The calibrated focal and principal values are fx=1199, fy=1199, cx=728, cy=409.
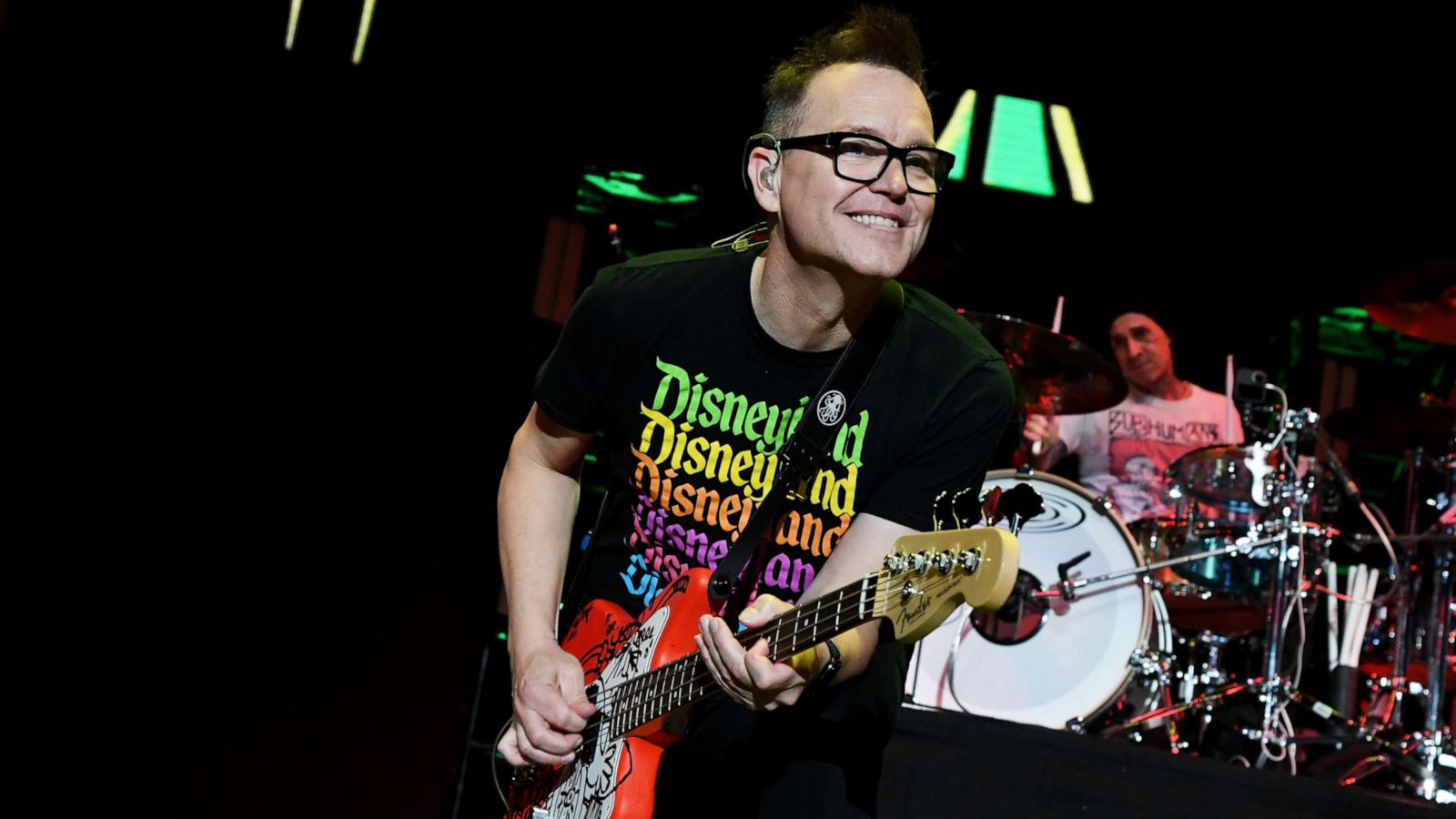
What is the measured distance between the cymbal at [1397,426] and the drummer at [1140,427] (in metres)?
0.60

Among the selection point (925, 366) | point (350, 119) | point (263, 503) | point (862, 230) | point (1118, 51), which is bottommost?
point (263, 503)

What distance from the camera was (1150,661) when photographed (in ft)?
16.2

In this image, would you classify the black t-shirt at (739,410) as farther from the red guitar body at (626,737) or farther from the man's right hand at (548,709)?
the man's right hand at (548,709)

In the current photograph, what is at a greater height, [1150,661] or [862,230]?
[862,230]

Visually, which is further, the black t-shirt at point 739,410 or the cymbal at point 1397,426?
the cymbal at point 1397,426

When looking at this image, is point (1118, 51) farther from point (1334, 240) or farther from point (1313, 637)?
point (1313, 637)

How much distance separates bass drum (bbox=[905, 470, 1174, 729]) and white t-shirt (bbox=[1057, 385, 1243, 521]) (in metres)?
1.11

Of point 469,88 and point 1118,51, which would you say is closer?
point 469,88

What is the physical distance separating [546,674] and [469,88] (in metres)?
3.34

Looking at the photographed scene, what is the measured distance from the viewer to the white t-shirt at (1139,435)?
6383 mm

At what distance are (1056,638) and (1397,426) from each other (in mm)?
2067

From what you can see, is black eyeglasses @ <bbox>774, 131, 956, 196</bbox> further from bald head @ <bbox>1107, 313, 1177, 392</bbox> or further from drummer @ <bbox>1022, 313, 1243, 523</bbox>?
bald head @ <bbox>1107, 313, 1177, 392</bbox>

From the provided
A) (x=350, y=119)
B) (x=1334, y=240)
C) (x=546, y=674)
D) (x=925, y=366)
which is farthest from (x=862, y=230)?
(x=1334, y=240)

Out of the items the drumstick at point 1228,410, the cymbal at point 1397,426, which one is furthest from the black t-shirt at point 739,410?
the drumstick at point 1228,410
